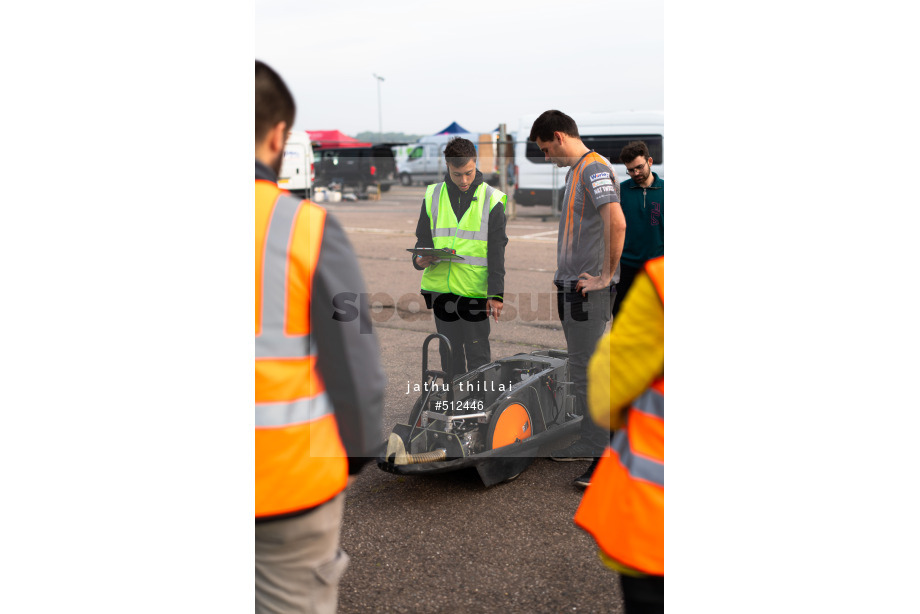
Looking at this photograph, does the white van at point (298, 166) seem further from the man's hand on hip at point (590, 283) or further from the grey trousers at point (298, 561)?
the man's hand on hip at point (590, 283)

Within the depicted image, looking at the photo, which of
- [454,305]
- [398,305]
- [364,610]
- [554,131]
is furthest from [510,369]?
[398,305]

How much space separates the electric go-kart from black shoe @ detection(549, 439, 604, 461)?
0.32ft

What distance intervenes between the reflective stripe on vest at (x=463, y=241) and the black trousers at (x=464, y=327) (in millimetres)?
85

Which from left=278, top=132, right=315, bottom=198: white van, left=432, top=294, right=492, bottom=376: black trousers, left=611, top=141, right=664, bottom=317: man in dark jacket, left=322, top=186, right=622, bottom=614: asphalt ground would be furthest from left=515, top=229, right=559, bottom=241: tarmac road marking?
left=278, top=132, right=315, bottom=198: white van

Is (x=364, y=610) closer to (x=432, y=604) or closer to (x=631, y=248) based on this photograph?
(x=432, y=604)

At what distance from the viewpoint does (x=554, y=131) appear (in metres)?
3.31

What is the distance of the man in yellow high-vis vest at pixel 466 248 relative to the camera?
3965 mm

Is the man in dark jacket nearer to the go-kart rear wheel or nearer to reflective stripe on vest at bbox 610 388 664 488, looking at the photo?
the go-kart rear wheel

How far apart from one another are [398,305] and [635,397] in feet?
22.3

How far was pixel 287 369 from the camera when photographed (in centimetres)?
160

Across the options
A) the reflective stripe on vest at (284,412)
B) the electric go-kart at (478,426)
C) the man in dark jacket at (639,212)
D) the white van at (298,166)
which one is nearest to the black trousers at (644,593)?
the reflective stripe on vest at (284,412)

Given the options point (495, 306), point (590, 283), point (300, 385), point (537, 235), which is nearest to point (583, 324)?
point (590, 283)

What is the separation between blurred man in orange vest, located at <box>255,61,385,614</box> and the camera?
5.11ft

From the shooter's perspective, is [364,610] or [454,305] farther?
[454,305]
